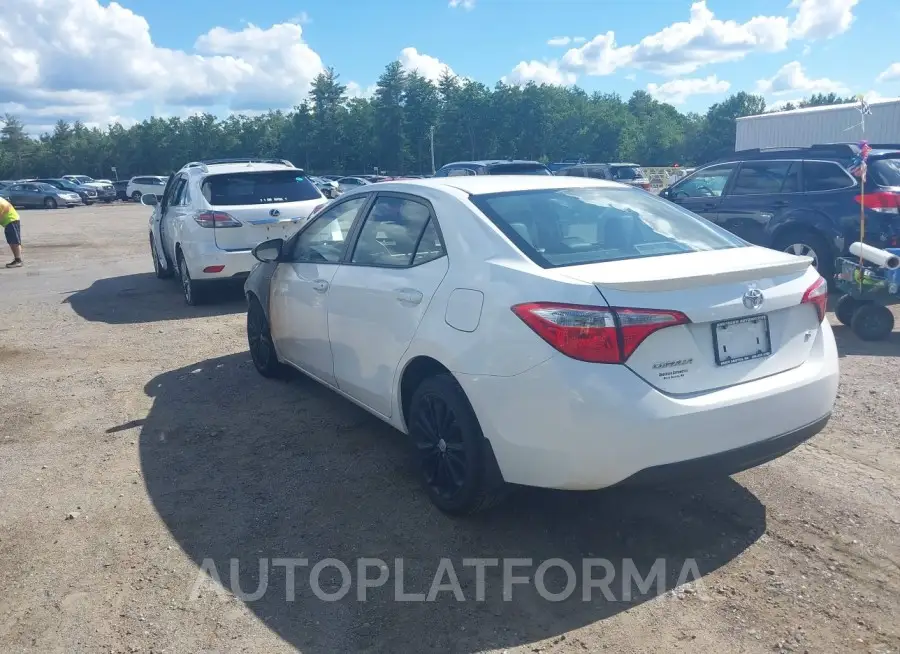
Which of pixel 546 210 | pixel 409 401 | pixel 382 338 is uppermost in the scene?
pixel 546 210

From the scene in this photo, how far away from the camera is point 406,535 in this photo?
3.68 metres

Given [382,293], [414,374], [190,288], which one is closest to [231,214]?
[190,288]

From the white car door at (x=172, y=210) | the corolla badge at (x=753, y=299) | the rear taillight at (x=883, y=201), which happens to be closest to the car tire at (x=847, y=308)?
the rear taillight at (x=883, y=201)

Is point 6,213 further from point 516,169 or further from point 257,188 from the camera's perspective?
point 516,169

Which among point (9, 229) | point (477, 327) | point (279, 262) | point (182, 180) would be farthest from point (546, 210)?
point (9, 229)

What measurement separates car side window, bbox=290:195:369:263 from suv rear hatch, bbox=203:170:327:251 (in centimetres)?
386

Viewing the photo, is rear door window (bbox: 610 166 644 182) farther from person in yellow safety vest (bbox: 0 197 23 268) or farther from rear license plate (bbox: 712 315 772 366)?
rear license plate (bbox: 712 315 772 366)

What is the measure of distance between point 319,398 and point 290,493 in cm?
162

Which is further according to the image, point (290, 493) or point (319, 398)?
point (319, 398)

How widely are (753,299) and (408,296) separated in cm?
164

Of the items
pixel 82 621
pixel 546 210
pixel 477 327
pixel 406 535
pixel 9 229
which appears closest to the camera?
pixel 82 621

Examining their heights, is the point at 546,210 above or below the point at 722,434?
above

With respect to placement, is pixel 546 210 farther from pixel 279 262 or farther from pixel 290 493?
pixel 279 262

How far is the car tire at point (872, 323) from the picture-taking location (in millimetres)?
6980
